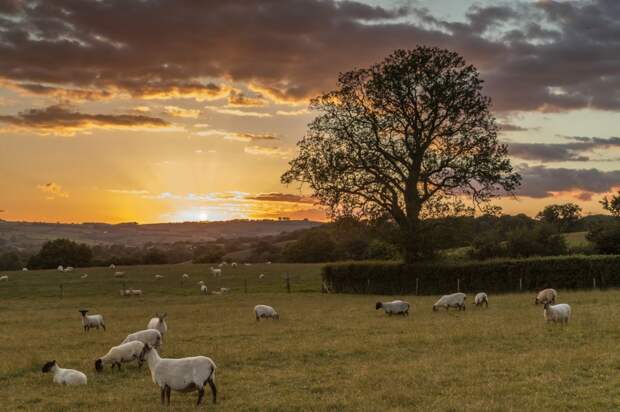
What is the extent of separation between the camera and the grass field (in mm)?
14148

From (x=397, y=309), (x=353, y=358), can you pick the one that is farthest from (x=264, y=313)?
(x=353, y=358)

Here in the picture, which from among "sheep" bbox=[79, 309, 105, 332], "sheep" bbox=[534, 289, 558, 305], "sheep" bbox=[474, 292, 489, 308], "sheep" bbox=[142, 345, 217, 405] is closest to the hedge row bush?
"sheep" bbox=[534, 289, 558, 305]

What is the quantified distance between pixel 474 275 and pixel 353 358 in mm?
35496

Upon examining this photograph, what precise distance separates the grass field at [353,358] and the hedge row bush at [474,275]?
8237 millimetres

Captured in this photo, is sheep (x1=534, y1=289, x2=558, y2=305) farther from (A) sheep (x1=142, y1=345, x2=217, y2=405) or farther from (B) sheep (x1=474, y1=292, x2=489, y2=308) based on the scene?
(A) sheep (x1=142, y1=345, x2=217, y2=405)

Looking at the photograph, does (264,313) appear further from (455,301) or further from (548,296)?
(548,296)

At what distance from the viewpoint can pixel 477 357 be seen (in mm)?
18984

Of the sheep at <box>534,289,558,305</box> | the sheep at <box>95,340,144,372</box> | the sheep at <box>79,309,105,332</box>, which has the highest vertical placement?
the sheep at <box>534,289,558,305</box>

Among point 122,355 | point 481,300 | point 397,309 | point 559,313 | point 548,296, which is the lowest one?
point 397,309

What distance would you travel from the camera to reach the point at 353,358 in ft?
65.9

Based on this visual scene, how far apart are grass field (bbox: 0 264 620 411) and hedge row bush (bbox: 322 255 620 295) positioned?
324 inches

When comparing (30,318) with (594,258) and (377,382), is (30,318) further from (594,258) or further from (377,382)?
(594,258)

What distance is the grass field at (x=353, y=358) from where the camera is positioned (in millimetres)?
14148

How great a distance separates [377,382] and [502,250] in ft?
197
